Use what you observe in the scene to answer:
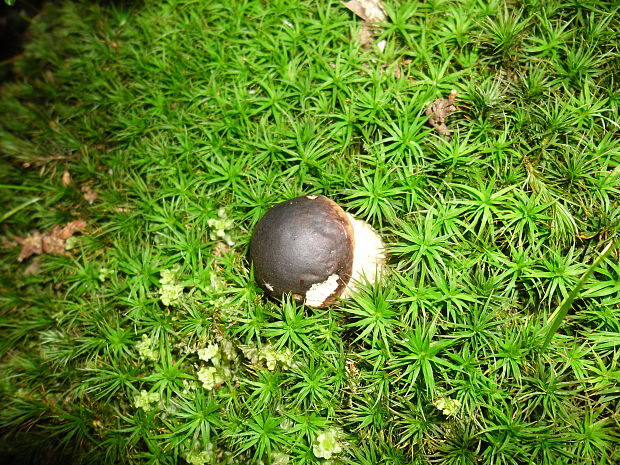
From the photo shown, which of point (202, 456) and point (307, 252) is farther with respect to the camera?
point (202, 456)

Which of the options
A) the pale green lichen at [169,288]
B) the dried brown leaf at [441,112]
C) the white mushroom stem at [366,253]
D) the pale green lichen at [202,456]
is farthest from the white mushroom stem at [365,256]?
the pale green lichen at [202,456]

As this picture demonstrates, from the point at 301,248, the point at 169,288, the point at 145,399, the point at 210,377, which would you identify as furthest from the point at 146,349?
the point at 301,248

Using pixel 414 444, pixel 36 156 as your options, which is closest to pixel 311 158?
pixel 414 444

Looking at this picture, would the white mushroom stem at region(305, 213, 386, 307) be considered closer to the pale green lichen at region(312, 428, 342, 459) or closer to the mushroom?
the mushroom

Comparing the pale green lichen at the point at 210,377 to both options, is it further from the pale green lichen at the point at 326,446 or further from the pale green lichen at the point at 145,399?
the pale green lichen at the point at 326,446

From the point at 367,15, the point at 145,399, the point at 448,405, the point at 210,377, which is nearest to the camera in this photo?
the point at 448,405

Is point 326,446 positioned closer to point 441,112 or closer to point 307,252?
point 307,252
